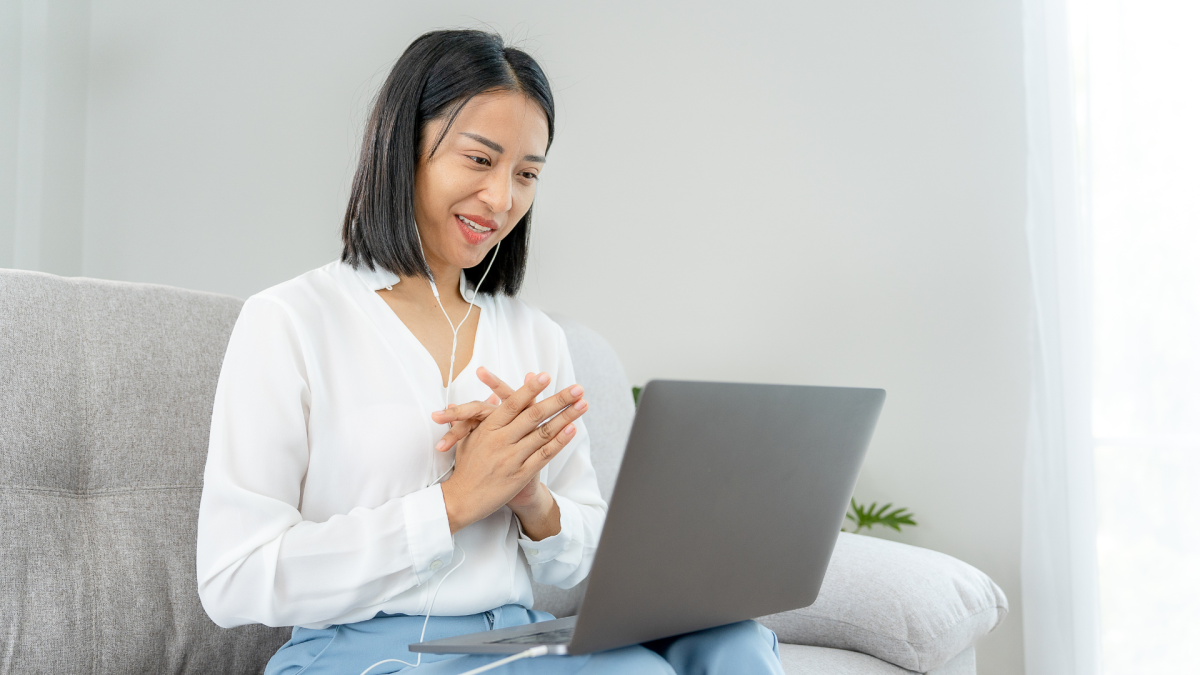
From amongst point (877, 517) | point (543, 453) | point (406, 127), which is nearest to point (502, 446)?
point (543, 453)

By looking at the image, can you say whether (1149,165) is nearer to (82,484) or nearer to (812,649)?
(812,649)

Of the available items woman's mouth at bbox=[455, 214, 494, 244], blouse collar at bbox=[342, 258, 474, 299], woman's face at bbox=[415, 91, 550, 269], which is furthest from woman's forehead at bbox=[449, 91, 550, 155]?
blouse collar at bbox=[342, 258, 474, 299]

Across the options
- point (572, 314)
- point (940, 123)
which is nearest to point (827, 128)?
point (940, 123)

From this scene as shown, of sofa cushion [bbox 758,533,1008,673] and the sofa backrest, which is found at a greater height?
the sofa backrest

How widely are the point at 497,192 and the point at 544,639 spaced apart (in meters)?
0.56

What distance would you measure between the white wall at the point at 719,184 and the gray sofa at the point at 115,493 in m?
1.11

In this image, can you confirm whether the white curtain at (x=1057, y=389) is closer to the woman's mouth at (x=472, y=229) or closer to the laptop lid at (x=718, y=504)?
the laptop lid at (x=718, y=504)

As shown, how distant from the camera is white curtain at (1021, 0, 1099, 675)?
1.92 meters

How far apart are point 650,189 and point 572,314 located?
1.62 feet

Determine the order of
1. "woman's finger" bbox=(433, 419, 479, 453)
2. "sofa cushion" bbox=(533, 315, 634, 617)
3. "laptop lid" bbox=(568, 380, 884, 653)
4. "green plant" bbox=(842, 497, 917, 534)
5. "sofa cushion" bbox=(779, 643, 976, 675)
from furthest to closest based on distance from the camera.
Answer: "green plant" bbox=(842, 497, 917, 534) < "sofa cushion" bbox=(533, 315, 634, 617) < "sofa cushion" bbox=(779, 643, 976, 675) < "woman's finger" bbox=(433, 419, 479, 453) < "laptop lid" bbox=(568, 380, 884, 653)

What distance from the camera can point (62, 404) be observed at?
1071 millimetres

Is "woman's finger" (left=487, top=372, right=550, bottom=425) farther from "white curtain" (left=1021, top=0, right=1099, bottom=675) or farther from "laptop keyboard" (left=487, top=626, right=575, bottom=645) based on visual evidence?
"white curtain" (left=1021, top=0, right=1099, bottom=675)

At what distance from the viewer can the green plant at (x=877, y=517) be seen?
2.22 metres

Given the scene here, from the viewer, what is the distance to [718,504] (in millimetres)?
709
